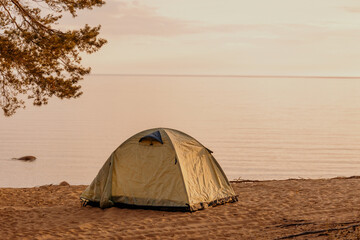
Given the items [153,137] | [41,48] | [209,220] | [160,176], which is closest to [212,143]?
[41,48]

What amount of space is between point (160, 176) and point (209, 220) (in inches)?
79.1

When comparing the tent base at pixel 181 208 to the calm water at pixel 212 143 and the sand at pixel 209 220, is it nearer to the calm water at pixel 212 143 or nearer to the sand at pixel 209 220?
the sand at pixel 209 220

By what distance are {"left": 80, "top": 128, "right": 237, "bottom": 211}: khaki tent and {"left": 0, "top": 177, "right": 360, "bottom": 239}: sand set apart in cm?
33

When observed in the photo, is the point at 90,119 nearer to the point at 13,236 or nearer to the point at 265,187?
the point at 265,187

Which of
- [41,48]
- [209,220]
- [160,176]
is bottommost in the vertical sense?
[209,220]

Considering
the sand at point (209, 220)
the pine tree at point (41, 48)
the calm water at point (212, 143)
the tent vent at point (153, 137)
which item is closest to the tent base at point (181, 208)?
the sand at point (209, 220)

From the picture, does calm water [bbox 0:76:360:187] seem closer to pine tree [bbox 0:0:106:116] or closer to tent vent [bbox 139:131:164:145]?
pine tree [bbox 0:0:106:116]

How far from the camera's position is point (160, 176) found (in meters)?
12.9

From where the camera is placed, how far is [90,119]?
2594 inches

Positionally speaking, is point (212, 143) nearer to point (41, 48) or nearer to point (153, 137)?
point (41, 48)

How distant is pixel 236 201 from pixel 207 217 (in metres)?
2.20

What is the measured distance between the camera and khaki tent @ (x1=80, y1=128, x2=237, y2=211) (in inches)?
500

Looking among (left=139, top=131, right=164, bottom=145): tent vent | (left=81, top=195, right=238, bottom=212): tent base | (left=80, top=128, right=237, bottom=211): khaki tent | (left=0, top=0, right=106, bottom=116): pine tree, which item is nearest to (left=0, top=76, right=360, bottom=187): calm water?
(left=0, top=0, right=106, bottom=116): pine tree

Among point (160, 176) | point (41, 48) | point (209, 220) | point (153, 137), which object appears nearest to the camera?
point (209, 220)
